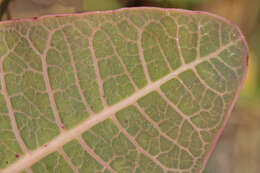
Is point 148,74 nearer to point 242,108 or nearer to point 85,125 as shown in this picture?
point 85,125

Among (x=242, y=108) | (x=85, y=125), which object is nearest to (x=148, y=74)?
(x=85, y=125)

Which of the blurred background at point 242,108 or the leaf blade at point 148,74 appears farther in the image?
the blurred background at point 242,108

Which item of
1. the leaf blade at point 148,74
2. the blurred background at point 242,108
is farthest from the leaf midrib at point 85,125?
the blurred background at point 242,108

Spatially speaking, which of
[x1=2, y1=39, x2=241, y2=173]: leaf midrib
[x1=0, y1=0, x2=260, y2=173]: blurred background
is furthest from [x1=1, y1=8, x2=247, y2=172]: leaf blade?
[x1=0, y1=0, x2=260, y2=173]: blurred background

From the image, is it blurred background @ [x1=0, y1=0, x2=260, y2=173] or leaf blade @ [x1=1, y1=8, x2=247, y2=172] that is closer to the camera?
leaf blade @ [x1=1, y1=8, x2=247, y2=172]

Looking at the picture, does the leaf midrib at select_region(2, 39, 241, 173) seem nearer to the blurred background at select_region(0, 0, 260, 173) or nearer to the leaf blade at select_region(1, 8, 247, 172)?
the leaf blade at select_region(1, 8, 247, 172)

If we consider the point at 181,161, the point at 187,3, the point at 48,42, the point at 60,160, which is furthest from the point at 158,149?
the point at 187,3

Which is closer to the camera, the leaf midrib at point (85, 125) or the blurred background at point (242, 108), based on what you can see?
the leaf midrib at point (85, 125)

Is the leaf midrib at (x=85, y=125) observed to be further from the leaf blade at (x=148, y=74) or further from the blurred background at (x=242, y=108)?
the blurred background at (x=242, y=108)
